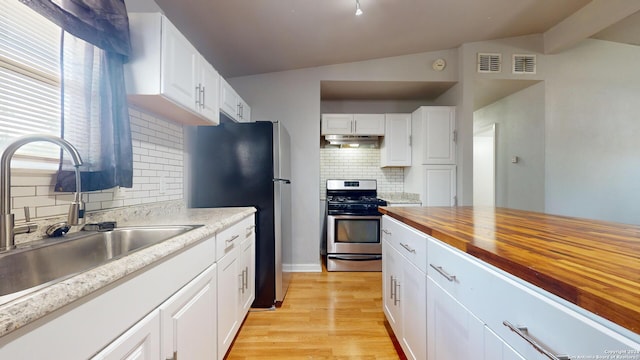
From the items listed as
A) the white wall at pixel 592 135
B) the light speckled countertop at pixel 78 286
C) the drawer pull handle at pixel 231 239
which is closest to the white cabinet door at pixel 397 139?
the white wall at pixel 592 135

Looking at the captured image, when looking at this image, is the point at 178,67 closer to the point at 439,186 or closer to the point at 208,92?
the point at 208,92

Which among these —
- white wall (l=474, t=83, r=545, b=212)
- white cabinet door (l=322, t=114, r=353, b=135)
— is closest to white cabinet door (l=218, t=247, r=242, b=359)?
white cabinet door (l=322, t=114, r=353, b=135)

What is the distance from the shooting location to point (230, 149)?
215cm

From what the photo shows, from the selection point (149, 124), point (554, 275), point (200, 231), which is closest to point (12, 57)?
point (149, 124)

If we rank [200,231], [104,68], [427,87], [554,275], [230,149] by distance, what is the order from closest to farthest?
[554,275]
[200,231]
[104,68]
[230,149]
[427,87]

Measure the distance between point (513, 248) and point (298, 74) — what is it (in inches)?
116

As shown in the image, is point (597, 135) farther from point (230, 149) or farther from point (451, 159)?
point (230, 149)

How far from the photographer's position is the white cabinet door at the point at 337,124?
11.2 feet

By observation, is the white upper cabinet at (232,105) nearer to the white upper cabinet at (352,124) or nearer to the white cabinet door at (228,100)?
the white cabinet door at (228,100)

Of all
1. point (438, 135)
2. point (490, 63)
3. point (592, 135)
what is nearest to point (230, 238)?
Answer: point (438, 135)

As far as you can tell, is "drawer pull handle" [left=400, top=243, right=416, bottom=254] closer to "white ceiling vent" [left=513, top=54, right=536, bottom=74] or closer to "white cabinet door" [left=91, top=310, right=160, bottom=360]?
"white cabinet door" [left=91, top=310, right=160, bottom=360]

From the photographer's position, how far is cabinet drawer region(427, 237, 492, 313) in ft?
2.60

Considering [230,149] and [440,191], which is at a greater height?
[230,149]

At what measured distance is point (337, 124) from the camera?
3.42 meters
